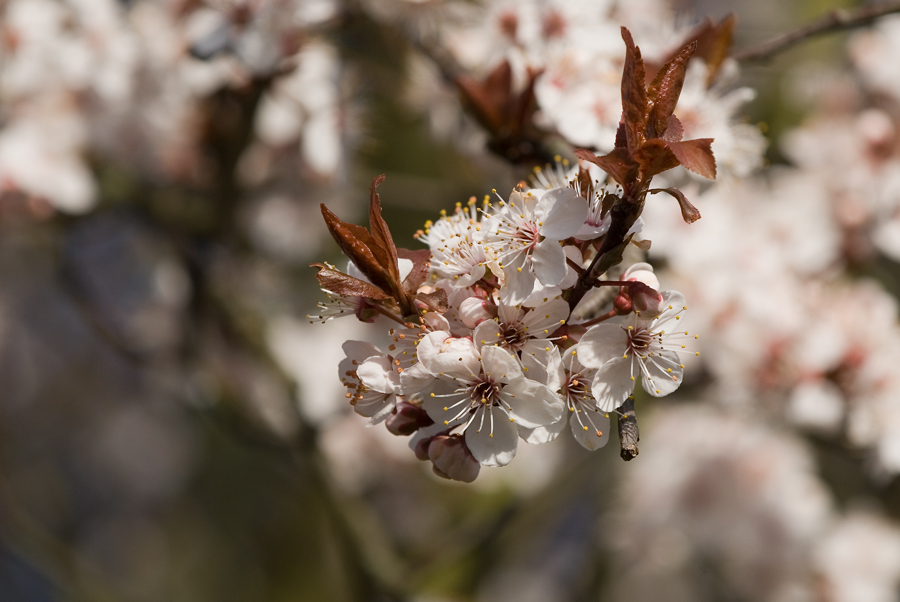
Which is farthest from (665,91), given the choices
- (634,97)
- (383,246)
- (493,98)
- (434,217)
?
(434,217)

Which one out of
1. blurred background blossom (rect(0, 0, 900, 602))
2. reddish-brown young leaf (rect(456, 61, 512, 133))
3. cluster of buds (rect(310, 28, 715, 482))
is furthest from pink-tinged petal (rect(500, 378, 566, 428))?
reddish-brown young leaf (rect(456, 61, 512, 133))

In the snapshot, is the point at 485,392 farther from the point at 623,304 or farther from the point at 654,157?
the point at 654,157

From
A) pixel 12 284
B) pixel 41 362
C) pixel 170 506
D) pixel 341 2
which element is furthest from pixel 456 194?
pixel 170 506

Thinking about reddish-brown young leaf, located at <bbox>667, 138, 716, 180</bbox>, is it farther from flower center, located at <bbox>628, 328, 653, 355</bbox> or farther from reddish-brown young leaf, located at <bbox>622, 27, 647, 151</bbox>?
flower center, located at <bbox>628, 328, 653, 355</bbox>

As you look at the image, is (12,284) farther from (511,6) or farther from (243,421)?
(511,6)

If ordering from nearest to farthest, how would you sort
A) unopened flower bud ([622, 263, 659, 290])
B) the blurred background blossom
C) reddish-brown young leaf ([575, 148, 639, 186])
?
reddish-brown young leaf ([575, 148, 639, 186]) < unopened flower bud ([622, 263, 659, 290]) < the blurred background blossom

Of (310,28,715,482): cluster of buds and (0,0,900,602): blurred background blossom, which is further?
(0,0,900,602): blurred background blossom
